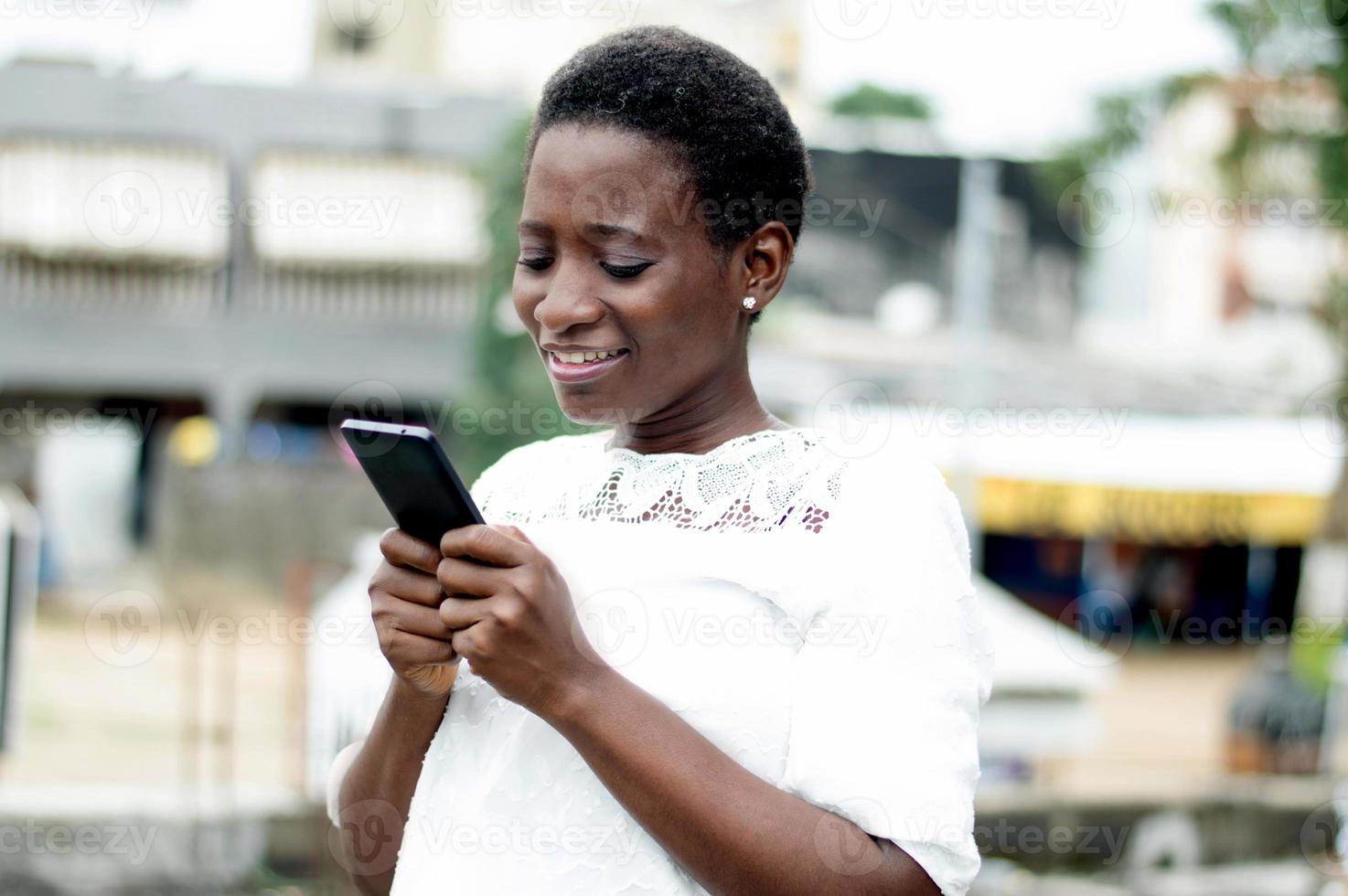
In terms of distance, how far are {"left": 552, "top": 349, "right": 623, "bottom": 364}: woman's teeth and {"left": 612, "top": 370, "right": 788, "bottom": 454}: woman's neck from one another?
4.8 inches

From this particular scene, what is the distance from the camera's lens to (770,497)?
1477 mm

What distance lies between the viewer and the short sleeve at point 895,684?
132cm

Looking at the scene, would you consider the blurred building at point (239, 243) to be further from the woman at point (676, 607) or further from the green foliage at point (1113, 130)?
the woman at point (676, 607)

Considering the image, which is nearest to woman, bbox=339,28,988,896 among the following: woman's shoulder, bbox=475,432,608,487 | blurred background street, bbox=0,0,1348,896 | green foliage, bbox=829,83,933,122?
woman's shoulder, bbox=475,432,608,487

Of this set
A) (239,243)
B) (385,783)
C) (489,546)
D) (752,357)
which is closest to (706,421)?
(489,546)

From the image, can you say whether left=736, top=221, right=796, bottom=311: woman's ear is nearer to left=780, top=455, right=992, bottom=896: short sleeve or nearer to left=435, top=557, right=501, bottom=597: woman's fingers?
left=780, top=455, right=992, bottom=896: short sleeve

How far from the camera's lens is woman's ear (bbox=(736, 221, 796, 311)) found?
155cm

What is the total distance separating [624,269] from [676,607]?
1.15 feet

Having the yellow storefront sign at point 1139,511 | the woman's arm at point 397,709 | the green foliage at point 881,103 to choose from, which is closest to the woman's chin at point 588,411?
the woman's arm at point 397,709

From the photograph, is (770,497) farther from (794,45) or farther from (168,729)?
(794,45)

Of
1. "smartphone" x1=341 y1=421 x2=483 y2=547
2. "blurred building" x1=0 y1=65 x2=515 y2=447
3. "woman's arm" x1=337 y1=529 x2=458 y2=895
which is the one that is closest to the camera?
"smartphone" x1=341 y1=421 x2=483 y2=547

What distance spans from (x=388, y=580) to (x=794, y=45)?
24323 millimetres

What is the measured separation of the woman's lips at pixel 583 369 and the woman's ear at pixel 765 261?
6.8 inches

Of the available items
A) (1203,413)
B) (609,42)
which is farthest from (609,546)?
(1203,413)
